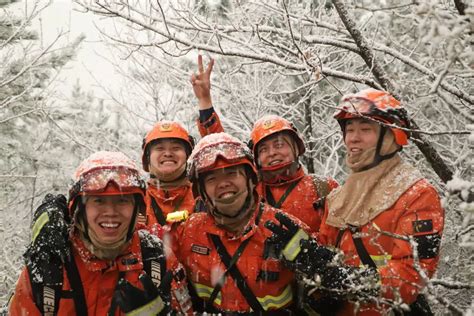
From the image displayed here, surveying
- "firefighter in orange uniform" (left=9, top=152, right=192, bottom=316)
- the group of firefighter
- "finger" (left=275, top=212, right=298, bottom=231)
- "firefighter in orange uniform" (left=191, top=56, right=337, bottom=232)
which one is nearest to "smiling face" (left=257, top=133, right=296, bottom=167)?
"firefighter in orange uniform" (left=191, top=56, right=337, bottom=232)

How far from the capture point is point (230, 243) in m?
3.64

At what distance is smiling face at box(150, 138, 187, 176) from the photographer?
4969mm

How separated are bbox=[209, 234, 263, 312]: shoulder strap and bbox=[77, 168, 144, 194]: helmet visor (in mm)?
779

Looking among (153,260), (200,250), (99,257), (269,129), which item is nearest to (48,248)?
(99,257)

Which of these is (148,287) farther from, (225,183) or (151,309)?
(225,183)

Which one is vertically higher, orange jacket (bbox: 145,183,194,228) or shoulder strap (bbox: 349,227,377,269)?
orange jacket (bbox: 145,183,194,228)

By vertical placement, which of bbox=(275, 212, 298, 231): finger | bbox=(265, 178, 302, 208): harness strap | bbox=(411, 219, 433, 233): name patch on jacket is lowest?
bbox=(411, 219, 433, 233): name patch on jacket

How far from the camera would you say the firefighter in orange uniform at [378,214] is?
9.82ft

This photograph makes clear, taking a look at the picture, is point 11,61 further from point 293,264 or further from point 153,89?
point 293,264

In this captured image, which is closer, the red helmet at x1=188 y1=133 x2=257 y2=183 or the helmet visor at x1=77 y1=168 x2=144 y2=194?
the helmet visor at x1=77 y1=168 x2=144 y2=194

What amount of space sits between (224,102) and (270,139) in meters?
5.13

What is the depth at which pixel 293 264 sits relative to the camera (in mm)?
3271

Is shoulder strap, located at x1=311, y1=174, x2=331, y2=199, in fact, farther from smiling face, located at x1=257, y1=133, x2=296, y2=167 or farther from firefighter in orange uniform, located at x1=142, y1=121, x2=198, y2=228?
firefighter in orange uniform, located at x1=142, y1=121, x2=198, y2=228

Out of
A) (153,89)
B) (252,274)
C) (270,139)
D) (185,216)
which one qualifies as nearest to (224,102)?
(153,89)
